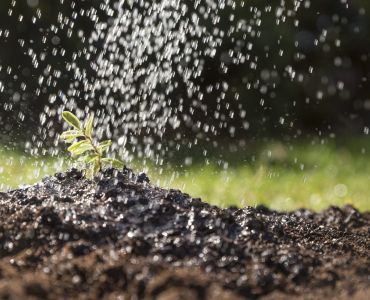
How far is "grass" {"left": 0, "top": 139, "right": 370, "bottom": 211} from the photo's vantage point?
4427 millimetres

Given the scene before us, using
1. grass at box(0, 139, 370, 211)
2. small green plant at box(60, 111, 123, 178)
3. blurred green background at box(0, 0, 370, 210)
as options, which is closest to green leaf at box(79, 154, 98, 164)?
small green plant at box(60, 111, 123, 178)

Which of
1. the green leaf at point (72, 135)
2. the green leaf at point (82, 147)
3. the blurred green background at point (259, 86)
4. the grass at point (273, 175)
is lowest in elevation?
the green leaf at point (82, 147)

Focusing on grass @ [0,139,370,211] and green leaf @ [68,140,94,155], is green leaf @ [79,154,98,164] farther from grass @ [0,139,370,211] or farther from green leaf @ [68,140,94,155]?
grass @ [0,139,370,211]

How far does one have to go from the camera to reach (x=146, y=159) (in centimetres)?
565

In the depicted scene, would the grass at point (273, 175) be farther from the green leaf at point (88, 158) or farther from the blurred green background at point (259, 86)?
the green leaf at point (88, 158)

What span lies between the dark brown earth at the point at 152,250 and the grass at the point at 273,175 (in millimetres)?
1724

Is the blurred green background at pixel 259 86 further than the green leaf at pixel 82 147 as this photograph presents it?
Yes

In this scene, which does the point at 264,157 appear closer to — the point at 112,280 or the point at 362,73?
the point at 362,73

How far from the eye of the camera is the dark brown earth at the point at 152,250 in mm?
1617

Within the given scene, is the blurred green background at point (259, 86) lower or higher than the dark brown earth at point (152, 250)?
higher

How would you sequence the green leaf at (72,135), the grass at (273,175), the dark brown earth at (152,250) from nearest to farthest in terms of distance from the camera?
the dark brown earth at (152,250)
the green leaf at (72,135)
the grass at (273,175)

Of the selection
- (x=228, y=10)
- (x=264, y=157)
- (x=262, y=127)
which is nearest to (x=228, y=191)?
(x=264, y=157)

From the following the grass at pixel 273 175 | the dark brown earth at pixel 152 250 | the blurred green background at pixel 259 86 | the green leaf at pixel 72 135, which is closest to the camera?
the dark brown earth at pixel 152 250

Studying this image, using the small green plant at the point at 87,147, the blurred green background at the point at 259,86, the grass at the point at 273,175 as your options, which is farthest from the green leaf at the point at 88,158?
the blurred green background at the point at 259,86
